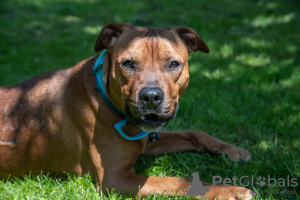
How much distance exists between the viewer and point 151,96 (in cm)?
340

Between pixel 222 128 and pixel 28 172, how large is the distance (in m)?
2.81

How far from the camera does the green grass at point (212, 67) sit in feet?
14.1

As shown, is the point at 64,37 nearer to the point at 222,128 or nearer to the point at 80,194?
the point at 222,128

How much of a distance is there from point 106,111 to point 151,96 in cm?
75

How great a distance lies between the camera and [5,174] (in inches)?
168

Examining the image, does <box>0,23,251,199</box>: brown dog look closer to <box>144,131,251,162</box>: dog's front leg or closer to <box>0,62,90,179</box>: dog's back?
<box>0,62,90,179</box>: dog's back

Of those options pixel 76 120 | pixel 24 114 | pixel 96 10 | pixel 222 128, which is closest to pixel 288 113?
pixel 222 128

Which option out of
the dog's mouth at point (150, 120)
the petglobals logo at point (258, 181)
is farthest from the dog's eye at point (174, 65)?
the petglobals logo at point (258, 181)

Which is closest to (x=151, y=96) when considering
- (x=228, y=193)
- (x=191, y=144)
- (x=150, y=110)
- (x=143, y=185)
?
(x=150, y=110)

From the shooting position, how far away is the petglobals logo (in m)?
3.98

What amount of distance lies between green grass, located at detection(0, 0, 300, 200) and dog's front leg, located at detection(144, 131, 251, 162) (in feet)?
0.39

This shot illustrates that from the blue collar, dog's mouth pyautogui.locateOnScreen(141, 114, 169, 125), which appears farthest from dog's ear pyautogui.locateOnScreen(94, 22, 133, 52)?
dog's mouth pyautogui.locateOnScreen(141, 114, 169, 125)

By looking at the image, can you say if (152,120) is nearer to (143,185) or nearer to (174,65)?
(174,65)

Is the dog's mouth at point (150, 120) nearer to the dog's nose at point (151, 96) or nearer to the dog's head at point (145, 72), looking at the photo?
the dog's head at point (145, 72)
